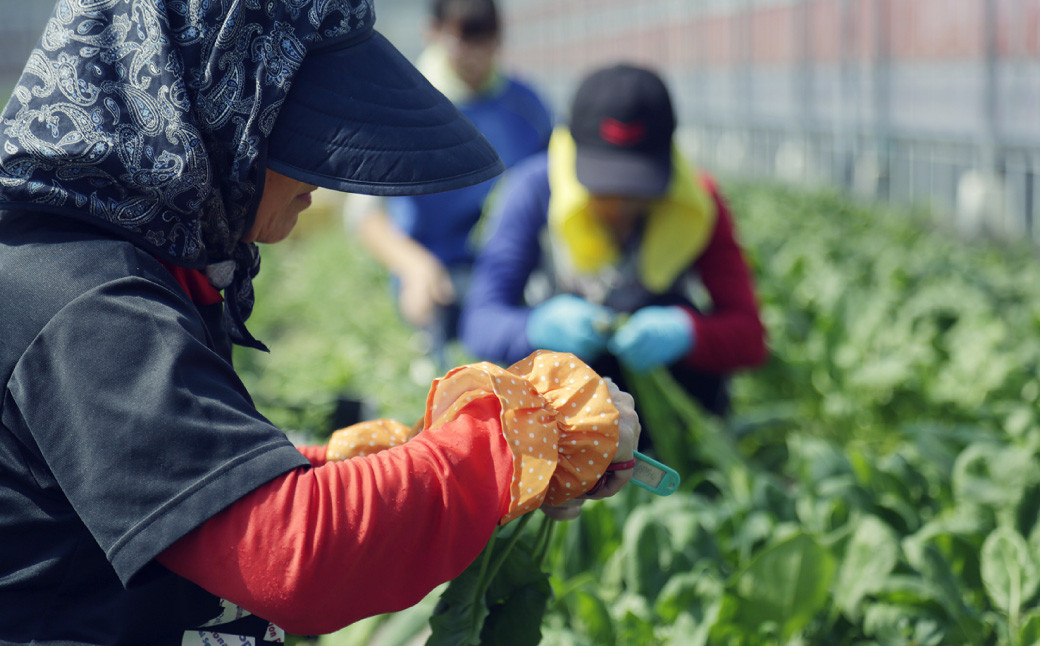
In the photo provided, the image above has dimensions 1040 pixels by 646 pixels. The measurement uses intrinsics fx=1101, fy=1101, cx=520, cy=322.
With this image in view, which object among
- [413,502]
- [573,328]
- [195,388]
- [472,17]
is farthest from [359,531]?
[472,17]

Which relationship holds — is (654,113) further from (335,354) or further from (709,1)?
(709,1)

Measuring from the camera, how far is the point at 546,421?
132 cm

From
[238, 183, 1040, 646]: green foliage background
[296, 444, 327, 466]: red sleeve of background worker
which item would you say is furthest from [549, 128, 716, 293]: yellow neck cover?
Result: [296, 444, 327, 466]: red sleeve of background worker

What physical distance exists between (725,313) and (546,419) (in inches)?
86.1

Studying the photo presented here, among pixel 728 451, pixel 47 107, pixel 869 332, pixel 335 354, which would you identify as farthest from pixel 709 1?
pixel 47 107

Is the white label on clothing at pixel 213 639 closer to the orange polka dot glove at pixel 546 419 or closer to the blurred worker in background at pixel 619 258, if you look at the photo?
the orange polka dot glove at pixel 546 419

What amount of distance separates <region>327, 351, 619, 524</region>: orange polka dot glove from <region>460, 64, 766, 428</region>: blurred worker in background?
1.71 metres

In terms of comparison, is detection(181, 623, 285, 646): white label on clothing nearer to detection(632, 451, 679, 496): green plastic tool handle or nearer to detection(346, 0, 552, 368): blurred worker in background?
detection(632, 451, 679, 496): green plastic tool handle

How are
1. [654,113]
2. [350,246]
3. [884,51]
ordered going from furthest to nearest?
[350,246]
[884,51]
[654,113]

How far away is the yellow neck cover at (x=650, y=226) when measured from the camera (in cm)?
323

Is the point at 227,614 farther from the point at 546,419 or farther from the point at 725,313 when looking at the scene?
the point at 725,313

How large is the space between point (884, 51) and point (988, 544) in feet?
25.8

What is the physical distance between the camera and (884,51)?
926 centimetres

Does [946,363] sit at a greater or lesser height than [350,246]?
greater
